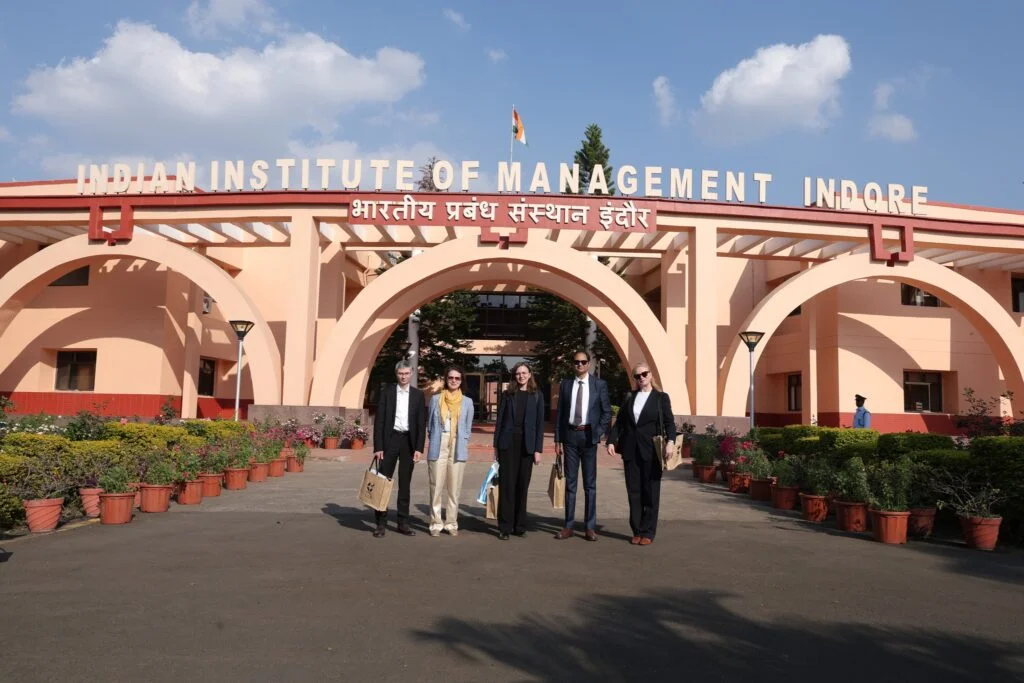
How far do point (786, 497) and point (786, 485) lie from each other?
0.16 meters

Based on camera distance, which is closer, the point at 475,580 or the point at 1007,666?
the point at 1007,666

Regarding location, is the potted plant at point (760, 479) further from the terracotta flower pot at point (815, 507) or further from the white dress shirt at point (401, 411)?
the white dress shirt at point (401, 411)

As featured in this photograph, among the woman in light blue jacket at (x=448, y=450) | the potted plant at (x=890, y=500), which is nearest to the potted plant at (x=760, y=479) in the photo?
the potted plant at (x=890, y=500)

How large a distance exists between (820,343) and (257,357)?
16297 millimetres

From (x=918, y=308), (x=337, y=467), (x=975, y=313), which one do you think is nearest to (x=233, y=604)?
(x=337, y=467)

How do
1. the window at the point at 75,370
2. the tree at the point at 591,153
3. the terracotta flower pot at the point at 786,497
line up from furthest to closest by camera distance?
the tree at the point at 591,153 → the window at the point at 75,370 → the terracotta flower pot at the point at 786,497

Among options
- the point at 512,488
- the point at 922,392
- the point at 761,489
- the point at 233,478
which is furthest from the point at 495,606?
the point at 922,392

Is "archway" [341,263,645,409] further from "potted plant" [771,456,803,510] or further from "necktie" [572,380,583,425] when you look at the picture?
"necktie" [572,380,583,425]

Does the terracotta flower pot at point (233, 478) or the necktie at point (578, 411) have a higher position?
the necktie at point (578, 411)

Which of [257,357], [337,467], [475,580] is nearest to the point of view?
[475,580]

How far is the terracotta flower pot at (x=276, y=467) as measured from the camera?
12.8m

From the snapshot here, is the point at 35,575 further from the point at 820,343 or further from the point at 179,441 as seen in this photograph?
the point at 820,343

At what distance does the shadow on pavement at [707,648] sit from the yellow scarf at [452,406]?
9.88 ft

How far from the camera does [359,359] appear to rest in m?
21.7
